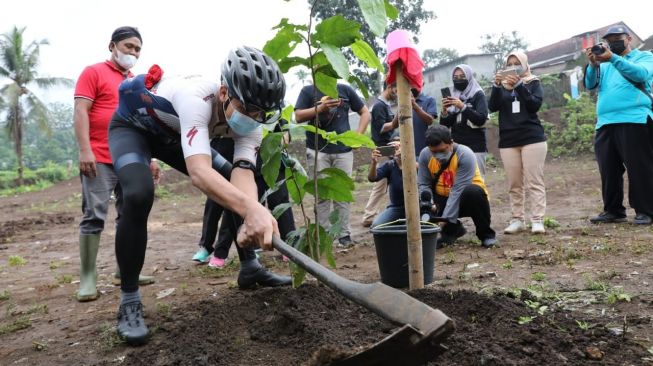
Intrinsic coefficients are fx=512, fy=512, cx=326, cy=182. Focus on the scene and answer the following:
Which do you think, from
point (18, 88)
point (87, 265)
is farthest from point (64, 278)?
point (18, 88)

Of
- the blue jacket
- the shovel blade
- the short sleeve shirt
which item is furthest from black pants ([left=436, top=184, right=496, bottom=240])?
the shovel blade

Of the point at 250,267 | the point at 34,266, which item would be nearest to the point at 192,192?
the point at 34,266

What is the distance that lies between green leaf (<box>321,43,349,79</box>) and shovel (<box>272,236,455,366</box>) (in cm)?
95

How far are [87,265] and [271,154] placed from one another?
75.4 inches

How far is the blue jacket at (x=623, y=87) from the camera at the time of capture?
17.0 feet

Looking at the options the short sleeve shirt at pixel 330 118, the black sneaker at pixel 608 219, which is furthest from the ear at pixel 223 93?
the black sneaker at pixel 608 219

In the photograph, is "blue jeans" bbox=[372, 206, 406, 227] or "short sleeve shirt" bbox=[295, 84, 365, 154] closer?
"blue jeans" bbox=[372, 206, 406, 227]

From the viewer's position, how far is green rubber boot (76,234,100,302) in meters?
3.73

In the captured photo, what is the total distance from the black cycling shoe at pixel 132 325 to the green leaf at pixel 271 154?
1.02 metres

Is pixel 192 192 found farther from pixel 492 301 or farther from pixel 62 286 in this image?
pixel 492 301

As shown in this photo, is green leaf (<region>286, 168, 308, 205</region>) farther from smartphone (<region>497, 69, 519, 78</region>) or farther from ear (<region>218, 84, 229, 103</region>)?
smartphone (<region>497, 69, 519, 78</region>)

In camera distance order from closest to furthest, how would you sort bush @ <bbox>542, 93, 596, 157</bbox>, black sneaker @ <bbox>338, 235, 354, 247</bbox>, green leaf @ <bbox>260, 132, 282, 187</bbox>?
green leaf @ <bbox>260, 132, 282, 187</bbox>
black sneaker @ <bbox>338, 235, 354, 247</bbox>
bush @ <bbox>542, 93, 596, 157</bbox>

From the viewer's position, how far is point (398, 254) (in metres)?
3.42

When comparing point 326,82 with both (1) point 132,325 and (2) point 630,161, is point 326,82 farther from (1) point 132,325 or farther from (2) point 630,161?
(2) point 630,161
